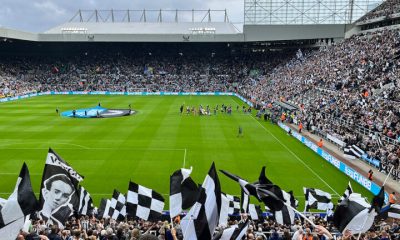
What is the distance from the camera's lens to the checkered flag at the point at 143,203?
41.3 feet

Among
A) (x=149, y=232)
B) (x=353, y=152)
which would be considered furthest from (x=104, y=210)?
(x=353, y=152)

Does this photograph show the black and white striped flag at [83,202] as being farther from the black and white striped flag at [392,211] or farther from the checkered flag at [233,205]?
the black and white striped flag at [392,211]

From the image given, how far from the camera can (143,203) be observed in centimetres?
1275

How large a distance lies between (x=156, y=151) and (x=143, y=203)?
57.0 ft

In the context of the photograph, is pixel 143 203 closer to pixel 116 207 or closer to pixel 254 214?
pixel 116 207

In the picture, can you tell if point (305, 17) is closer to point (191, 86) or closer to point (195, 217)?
point (191, 86)

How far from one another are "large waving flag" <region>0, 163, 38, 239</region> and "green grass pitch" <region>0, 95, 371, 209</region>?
10.7 meters

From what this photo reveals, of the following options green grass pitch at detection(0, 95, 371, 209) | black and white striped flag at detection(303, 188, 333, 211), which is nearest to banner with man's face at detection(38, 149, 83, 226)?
green grass pitch at detection(0, 95, 371, 209)

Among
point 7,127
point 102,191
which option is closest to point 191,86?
point 7,127

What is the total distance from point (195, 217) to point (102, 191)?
15351mm

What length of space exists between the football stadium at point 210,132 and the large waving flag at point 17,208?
0.04 m

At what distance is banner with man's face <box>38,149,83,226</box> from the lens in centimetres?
1110

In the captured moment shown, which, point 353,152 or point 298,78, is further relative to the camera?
point 298,78

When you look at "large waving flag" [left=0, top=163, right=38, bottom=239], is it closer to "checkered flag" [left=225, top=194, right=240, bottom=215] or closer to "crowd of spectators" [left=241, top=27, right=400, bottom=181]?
"checkered flag" [left=225, top=194, right=240, bottom=215]
